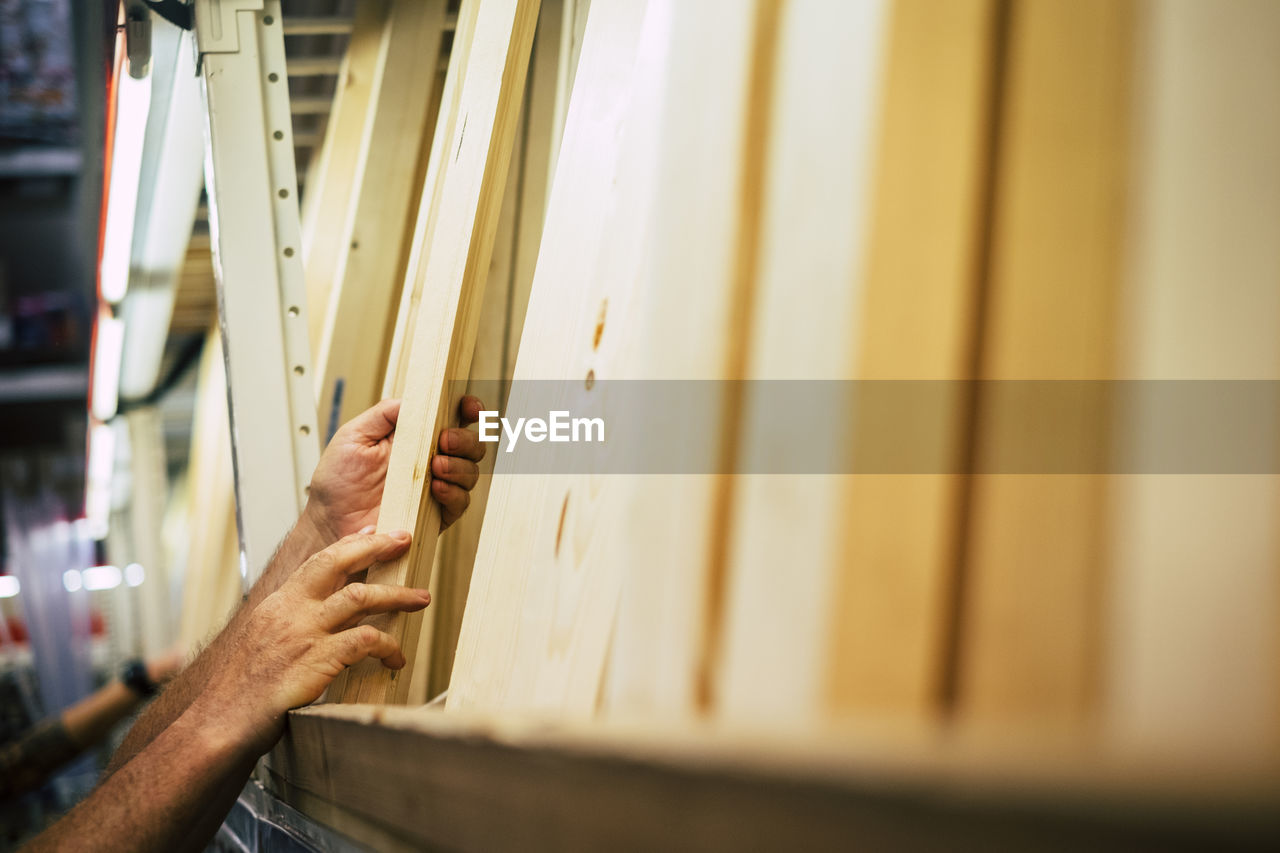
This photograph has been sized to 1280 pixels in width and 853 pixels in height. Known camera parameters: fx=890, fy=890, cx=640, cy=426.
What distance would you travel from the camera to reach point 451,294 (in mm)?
1040

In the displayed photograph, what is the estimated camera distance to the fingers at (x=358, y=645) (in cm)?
101

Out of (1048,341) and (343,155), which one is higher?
(343,155)

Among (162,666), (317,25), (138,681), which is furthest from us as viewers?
(162,666)

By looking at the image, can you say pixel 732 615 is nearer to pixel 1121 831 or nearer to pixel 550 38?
pixel 1121 831

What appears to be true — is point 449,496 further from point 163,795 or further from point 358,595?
point 163,795

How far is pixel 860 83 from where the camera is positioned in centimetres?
52

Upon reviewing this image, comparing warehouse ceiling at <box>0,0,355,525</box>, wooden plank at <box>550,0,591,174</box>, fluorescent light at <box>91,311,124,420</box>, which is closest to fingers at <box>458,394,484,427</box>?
wooden plank at <box>550,0,591,174</box>

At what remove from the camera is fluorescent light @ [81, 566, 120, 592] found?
5827 millimetres

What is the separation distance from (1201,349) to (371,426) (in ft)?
3.98

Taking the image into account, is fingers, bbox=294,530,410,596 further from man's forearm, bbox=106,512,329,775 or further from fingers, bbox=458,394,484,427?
man's forearm, bbox=106,512,329,775

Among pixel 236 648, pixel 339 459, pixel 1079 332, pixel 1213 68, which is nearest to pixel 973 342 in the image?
pixel 1079 332
